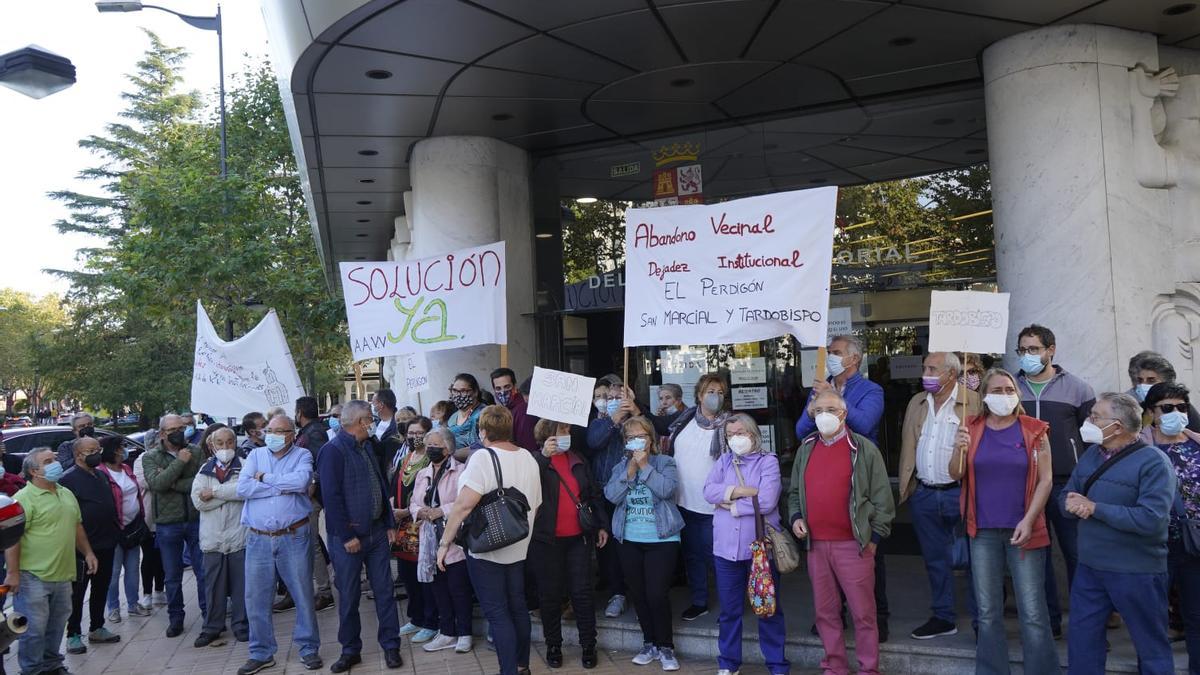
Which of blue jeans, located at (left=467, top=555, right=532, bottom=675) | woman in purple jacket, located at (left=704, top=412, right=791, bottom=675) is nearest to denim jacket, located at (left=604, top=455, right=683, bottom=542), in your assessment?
woman in purple jacket, located at (left=704, top=412, right=791, bottom=675)

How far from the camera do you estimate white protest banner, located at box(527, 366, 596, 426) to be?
6574 mm

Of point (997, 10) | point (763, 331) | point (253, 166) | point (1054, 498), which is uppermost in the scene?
point (253, 166)

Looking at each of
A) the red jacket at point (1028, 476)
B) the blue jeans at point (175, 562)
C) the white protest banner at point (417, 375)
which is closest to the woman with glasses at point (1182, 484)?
the red jacket at point (1028, 476)

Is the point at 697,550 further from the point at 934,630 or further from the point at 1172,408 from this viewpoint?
the point at 1172,408

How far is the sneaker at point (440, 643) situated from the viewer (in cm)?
752

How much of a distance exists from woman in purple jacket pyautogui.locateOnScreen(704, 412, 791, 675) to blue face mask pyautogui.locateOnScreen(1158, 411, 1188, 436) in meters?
2.27

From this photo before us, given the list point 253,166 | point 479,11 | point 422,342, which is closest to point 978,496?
point 479,11

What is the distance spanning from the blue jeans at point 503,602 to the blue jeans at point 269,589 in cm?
193

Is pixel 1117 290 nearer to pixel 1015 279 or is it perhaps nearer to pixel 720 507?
pixel 1015 279

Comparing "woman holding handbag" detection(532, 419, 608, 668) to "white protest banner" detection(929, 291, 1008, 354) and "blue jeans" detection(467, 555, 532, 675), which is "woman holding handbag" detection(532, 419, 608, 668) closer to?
"blue jeans" detection(467, 555, 532, 675)

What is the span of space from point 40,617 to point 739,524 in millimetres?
5371

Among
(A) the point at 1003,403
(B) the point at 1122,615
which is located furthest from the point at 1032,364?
(B) the point at 1122,615

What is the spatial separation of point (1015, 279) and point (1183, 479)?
2.87 m

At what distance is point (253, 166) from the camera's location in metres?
27.0
